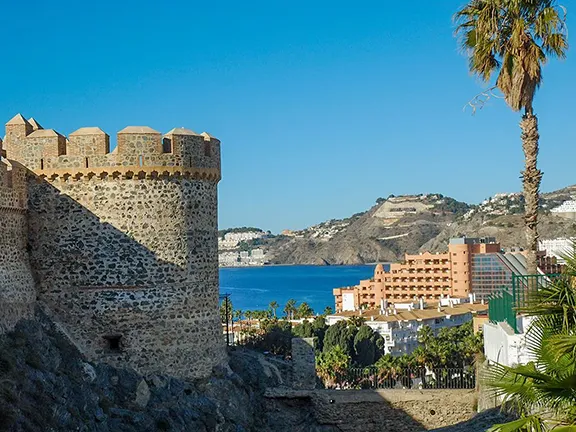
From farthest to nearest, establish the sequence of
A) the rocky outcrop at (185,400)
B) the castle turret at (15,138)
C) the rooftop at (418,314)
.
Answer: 1. the rooftop at (418,314)
2. the castle turret at (15,138)
3. the rocky outcrop at (185,400)

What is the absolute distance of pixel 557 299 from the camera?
27.3 feet

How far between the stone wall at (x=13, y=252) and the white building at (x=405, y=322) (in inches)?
2205

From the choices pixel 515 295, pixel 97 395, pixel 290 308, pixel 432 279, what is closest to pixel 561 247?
pixel 515 295

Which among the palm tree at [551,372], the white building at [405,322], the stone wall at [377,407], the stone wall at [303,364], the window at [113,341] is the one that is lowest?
the white building at [405,322]

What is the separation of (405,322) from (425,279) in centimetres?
4723

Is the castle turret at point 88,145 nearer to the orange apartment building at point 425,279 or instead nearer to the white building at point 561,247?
the white building at point 561,247

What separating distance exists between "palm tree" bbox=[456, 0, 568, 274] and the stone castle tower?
662 cm

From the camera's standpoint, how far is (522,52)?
16000 mm

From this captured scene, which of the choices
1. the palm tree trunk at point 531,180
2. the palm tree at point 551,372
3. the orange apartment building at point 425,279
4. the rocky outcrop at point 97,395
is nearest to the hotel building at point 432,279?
the orange apartment building at point 425,279

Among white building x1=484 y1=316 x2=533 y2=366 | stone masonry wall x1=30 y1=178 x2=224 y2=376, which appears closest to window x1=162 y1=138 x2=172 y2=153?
stone masonry wall x1=30 y1=178 x2=224 y2=376

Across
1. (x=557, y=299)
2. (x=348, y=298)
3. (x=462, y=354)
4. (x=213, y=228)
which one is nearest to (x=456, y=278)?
(x=348, y=298)

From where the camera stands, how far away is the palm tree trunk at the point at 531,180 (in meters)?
16.1

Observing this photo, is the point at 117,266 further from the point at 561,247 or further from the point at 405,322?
the point at 405,322

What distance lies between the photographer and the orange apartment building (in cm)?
11888
